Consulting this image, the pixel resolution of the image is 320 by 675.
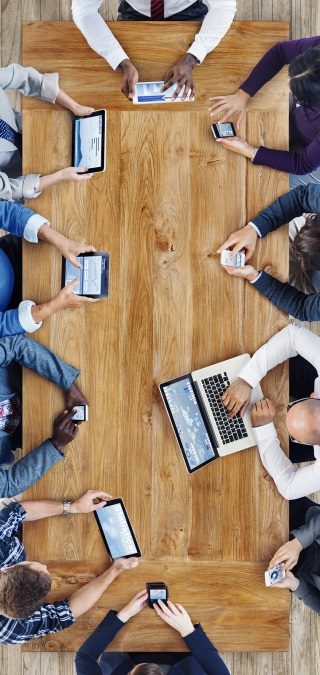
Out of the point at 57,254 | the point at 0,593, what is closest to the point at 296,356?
the point at 57,254

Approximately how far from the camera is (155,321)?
6.57ft

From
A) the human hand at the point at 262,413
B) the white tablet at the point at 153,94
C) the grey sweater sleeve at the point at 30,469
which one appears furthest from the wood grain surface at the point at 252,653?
the grey sweater sleeve at the point at 30,469

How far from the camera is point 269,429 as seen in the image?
76.8 inches

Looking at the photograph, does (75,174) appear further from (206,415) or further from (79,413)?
(206,415)

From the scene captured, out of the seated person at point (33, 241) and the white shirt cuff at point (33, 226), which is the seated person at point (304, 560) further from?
the white shirt cuff at point (33, 226)

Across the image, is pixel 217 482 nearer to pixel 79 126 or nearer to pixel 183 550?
pixel 183 550

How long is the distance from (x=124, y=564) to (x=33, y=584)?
294mm

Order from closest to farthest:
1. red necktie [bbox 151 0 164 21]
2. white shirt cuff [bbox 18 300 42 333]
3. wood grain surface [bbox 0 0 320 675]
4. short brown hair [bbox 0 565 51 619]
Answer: short brown hair [bbox 0 565 51 619]
white shirt cuff [bbox 18 300 42 333]
red necktie [bbox 151 0 164 21]
wood grain surface [bbox 0 0 320 675]

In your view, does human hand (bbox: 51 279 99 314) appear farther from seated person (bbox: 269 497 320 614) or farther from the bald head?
seated person (bbox: 269 497 320 614)

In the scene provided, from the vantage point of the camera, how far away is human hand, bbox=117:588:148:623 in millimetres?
1941

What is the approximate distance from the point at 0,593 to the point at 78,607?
0.25 meters

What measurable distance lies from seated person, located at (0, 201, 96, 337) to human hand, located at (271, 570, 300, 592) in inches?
43.2

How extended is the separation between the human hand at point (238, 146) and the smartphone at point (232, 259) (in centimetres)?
32

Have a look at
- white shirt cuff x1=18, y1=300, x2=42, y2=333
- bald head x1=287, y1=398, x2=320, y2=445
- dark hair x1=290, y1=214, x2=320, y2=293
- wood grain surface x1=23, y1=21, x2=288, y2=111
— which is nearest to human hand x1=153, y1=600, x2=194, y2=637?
bald head x1=287, y1=398, x2=320, y2=445
